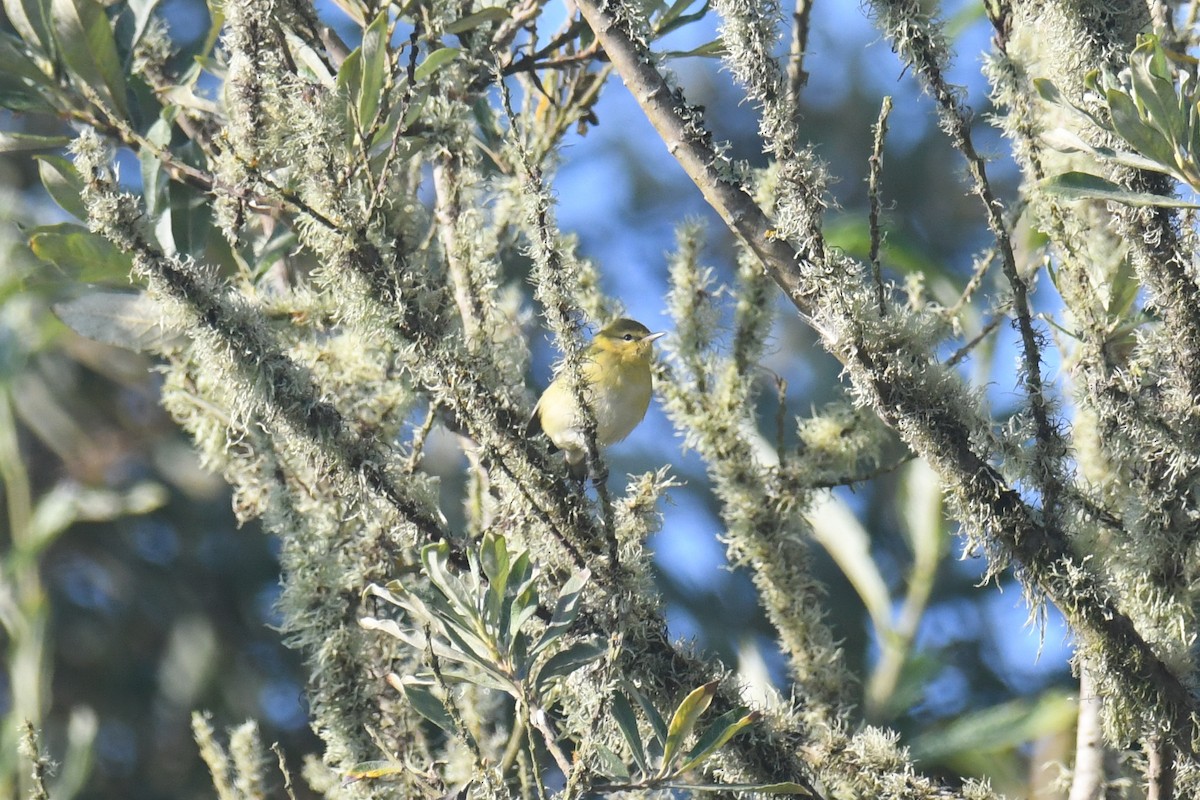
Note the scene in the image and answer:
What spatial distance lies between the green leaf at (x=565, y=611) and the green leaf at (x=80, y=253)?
1.01 metres

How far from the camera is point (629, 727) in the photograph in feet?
4.82

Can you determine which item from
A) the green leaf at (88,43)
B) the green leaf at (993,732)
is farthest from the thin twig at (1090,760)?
the green leaf at (88,43)

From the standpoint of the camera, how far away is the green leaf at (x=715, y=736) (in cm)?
140

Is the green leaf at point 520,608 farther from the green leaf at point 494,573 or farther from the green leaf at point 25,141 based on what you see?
the green leaf at point 25,141

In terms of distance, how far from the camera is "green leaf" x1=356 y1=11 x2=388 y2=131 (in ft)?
5.36

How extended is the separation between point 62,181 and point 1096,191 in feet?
4.92

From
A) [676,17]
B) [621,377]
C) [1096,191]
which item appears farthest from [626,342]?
[1096,191]

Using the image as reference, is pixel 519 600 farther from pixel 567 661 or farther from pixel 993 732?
pixel 993 732

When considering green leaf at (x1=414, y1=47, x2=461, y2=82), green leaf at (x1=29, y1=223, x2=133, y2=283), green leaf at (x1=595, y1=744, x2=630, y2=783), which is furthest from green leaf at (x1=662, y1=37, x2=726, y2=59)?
green leaf at (x1=595, y1=744, x2=630, y2=783)

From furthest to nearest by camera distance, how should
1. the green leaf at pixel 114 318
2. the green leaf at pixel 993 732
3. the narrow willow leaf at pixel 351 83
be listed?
the green leaf at pixel 993 732 → the green leaf at pixel 114 318 → the narrow willow leaf at pixel 351 83

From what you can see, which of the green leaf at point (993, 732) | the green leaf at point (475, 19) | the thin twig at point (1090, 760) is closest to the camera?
the thin twig at point (1090, 760)

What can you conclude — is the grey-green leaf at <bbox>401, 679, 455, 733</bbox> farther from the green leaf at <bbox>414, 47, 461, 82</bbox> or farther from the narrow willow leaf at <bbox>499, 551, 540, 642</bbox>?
the green leaf at <bbox>414, 47, 461, 82</bbox>

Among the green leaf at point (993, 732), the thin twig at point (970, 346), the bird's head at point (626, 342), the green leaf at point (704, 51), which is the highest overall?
the bird's head at point (626, 342)

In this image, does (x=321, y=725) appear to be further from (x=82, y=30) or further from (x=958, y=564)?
(x=958, y=564)
